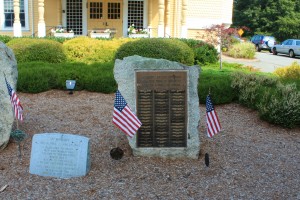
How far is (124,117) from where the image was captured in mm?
5031

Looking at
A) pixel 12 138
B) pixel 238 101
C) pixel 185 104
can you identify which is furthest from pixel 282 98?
pixel 12 138

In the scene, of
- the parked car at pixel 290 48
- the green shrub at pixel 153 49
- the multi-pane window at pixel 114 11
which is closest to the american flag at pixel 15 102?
the green shrub at pixel 153 49

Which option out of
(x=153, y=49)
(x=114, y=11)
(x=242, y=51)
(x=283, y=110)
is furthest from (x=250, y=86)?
(x=114, y=11)

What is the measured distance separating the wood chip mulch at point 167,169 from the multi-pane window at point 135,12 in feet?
55.8

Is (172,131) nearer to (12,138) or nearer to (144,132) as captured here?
(144,132)

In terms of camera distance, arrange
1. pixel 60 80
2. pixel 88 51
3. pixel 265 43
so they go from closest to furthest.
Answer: pixel 60 80
pixel 88 51
pixel 265 43

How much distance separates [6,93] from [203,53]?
12864 millimetres

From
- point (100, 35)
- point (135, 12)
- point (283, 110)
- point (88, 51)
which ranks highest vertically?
point (135, 12)

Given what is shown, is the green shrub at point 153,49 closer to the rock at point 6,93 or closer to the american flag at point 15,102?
the rock at point 6,93

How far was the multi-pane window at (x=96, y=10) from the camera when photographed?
23734mm

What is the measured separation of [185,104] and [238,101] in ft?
11.6

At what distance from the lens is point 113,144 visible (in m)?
5.93

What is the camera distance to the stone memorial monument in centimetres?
544

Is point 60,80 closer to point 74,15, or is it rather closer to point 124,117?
point 124,117
